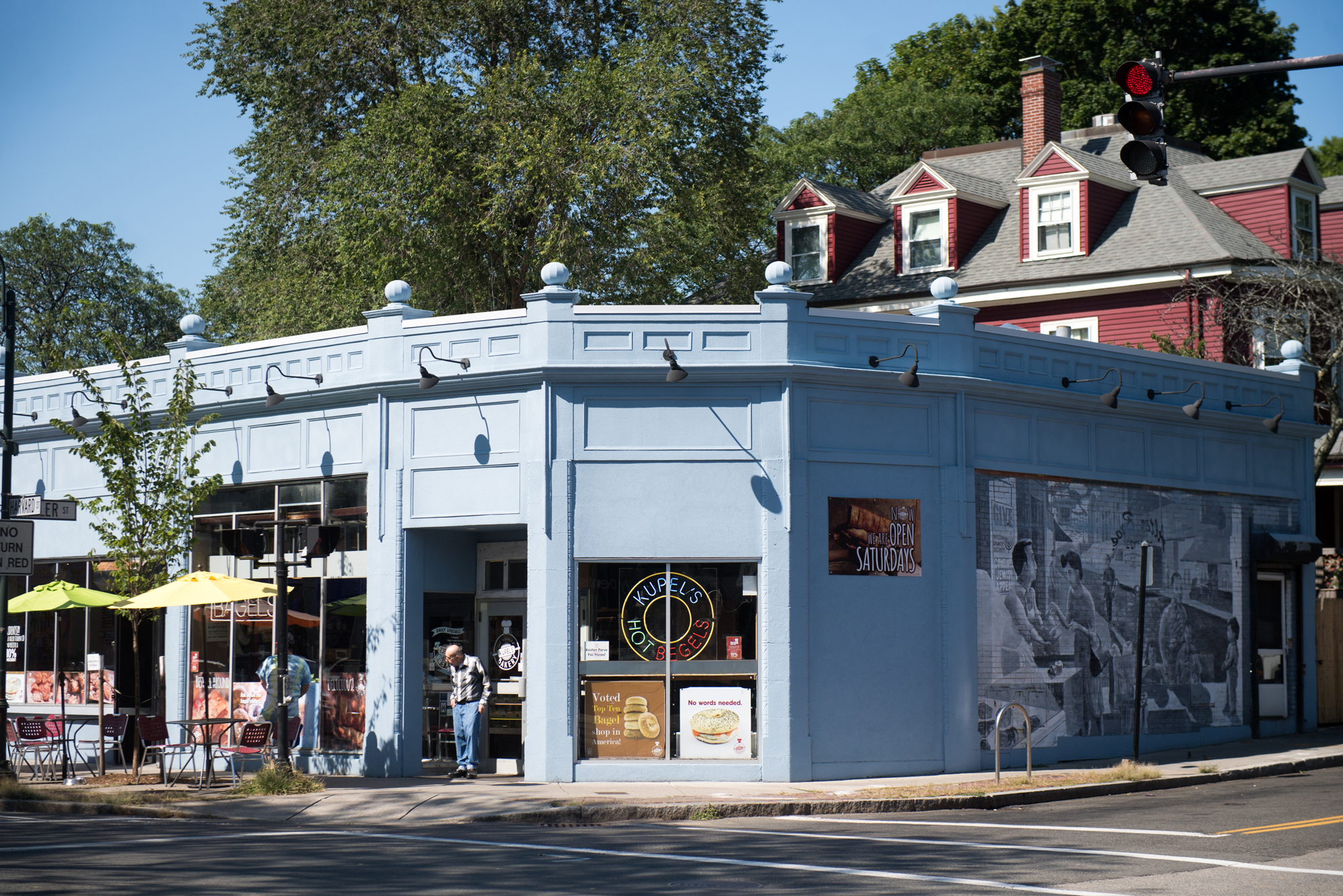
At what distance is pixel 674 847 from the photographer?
12117 millimetres

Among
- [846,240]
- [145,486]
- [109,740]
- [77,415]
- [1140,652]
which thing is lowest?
[109,740]

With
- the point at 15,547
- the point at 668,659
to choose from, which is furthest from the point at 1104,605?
the point at 15,547

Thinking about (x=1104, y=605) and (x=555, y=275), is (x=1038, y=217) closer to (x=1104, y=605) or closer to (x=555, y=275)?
(x=1104, y=605)

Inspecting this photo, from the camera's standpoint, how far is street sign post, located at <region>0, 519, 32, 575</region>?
709 inches

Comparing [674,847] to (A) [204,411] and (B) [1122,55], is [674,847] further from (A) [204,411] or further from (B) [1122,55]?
(B) [1122,55]

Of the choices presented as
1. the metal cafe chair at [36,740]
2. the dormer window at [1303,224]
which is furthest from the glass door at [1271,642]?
the metal cafe chair at [36,740]

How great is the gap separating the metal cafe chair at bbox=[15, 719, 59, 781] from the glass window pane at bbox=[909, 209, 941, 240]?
2200cm

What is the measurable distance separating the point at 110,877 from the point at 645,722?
318 inches

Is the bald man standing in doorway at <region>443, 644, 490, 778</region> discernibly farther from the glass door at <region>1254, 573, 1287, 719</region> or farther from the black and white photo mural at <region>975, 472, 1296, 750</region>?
the glass door at <region>1254, 573, 1287, 719</region>

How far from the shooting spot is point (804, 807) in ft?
49.6

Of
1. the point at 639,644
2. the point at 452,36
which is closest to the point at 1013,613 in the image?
the point at 639,644

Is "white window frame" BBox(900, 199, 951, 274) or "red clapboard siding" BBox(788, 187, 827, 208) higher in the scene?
"red clapboard siding" BBox(788, 187, 827, 208)

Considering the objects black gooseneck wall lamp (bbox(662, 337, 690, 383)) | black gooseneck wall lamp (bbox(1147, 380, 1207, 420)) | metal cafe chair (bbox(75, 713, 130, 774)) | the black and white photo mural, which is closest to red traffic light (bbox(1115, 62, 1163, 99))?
black gooseneck wall lamp (bbox(662, 337, 690, 383))

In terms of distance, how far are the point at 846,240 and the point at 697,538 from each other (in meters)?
19.2
